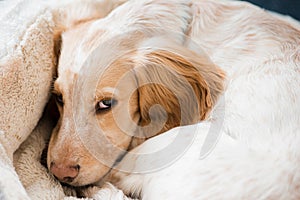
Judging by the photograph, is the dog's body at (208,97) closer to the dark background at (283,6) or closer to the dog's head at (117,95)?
the dog's head at (117,95)

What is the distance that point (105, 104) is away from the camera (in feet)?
4.99

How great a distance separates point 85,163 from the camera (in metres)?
1.49

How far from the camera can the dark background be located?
233 centimetres

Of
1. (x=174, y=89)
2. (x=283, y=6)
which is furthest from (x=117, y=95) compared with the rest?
(x=283, y=6)

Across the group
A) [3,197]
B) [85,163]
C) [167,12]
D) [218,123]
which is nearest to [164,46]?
[167,12]

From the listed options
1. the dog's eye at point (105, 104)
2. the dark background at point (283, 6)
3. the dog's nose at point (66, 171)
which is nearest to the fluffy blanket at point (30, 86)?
the dog's nose at point (66, 171)

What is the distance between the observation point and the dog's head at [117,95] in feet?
4.93

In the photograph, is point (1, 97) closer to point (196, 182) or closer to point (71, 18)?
point (71, 18)

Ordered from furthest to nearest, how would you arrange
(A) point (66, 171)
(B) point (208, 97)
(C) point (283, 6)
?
(C) point (283, 6), (B) point (208, 97), (A) point (66, 171)

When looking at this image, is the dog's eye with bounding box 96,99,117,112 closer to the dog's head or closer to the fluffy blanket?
the dog's head

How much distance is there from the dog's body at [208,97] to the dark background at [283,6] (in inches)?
22.2

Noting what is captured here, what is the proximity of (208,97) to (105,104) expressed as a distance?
329 millimetres

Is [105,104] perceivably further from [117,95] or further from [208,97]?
[208,97]

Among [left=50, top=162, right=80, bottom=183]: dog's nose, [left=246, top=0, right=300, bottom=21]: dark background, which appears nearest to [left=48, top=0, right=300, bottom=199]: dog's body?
[left=50, top=162, right=80, bottom=183]: dog's nose
